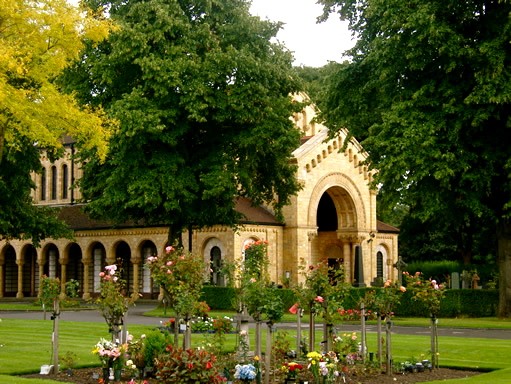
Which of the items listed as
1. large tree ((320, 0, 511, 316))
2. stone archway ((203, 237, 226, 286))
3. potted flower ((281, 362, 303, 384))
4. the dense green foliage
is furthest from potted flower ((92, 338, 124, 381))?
stone archway ((203, 237, 226, 286))

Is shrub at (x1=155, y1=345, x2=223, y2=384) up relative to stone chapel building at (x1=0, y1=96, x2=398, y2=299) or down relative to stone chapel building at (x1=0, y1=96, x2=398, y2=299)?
down

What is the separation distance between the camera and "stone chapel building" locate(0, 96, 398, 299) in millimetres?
51906

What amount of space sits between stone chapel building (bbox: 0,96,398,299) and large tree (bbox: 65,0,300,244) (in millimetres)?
10136

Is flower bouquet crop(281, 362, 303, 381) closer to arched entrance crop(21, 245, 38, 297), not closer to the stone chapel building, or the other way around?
the stone chapel building

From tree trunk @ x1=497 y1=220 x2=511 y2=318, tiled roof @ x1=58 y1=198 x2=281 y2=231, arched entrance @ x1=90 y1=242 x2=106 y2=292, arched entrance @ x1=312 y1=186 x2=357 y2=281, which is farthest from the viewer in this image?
arched entrance @ x1=90 y1=242 x2=106 y2=292

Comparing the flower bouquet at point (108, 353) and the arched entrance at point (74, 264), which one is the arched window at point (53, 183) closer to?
the arched entrance at point (74, 264)

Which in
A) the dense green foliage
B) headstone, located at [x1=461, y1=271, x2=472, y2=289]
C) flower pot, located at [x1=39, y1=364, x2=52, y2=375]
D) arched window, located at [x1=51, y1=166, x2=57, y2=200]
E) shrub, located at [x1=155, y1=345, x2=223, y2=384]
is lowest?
flower pot, located at [x1=39, y1=364, x2=52, y2=375]

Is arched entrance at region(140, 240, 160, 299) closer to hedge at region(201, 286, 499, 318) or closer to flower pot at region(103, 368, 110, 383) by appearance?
hedge at region(201, 286, 499, 318)

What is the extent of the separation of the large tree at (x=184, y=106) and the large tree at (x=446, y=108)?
6353 mm

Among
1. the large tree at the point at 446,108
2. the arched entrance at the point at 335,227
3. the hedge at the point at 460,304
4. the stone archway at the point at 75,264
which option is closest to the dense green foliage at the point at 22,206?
the hedge at the point at 460,304

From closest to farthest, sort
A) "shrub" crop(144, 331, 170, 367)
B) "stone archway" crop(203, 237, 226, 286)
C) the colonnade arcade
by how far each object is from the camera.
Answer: "shrub" crop(144, 331, 170, 367) → "stone archway" crop(203, 237, 226, 286) → the colonnade arcade

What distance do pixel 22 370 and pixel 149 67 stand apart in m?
21.2

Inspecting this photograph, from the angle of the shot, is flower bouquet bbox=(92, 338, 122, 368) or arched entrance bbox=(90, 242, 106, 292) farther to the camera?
arched entrance bbox=(90, 242, 106, 292)

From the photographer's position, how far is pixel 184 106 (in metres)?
37.8
